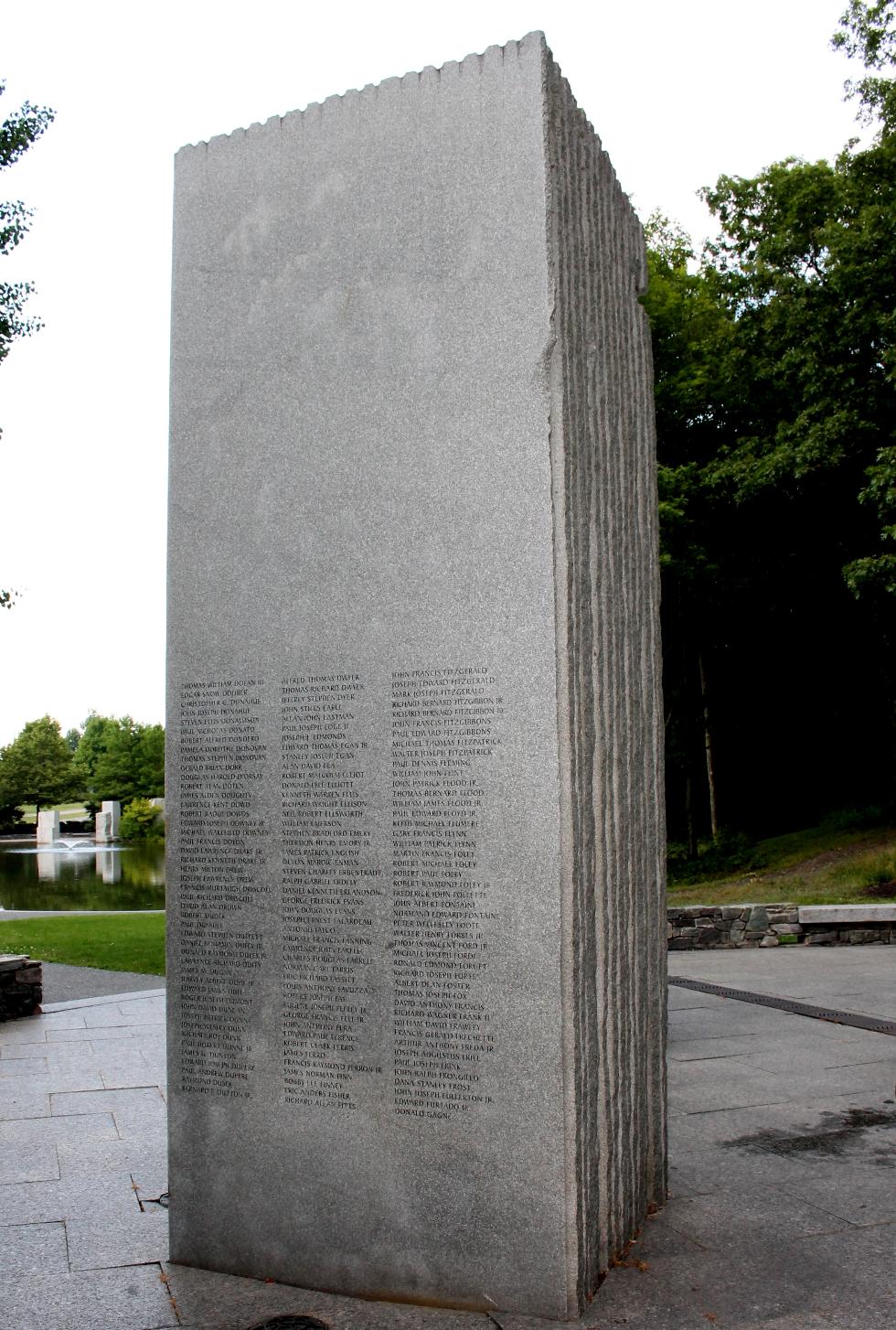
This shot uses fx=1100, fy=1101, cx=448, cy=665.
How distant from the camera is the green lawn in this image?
11.9m

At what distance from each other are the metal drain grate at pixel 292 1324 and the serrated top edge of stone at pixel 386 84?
4.27 m

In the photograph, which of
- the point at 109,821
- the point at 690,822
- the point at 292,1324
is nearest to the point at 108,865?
the point at 690,822

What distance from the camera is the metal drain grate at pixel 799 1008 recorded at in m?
7.73

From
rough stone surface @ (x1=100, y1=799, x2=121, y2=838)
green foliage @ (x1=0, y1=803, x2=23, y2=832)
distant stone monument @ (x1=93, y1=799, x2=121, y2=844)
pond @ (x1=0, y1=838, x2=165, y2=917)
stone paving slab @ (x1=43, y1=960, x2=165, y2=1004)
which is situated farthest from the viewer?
green foliage @ (x1=0, y1=803, x2=23, y2=832)

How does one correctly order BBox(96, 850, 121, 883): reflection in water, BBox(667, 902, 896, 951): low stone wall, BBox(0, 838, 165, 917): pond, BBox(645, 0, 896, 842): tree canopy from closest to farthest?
BBox(667, 902, 896, 951): low stone wall → BBox(645, 0, 896, 842): tree canopy → BBox(0, 838, 165, 917): pond → BBox(96, 850, 121, 883): reflection in water

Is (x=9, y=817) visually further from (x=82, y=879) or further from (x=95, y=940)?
(x=95, y=940)

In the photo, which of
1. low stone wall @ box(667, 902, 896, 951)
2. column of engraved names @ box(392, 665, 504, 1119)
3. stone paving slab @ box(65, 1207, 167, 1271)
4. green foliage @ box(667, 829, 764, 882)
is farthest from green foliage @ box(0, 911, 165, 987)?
green foliage @ box(667, 829, 764, 882)

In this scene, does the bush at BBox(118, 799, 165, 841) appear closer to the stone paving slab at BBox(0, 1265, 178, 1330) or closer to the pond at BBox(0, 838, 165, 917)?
the pond at BBox(0, 838, 165, 917)

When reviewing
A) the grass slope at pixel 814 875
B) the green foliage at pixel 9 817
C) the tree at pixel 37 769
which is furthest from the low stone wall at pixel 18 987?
the tree at pixel 37 769

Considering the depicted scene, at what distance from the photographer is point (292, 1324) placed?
140 inches

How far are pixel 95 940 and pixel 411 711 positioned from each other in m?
11.2

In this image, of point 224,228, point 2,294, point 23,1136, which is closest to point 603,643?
point 224,228

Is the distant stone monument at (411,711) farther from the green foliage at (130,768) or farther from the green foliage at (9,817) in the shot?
the green foliage at (9,817)

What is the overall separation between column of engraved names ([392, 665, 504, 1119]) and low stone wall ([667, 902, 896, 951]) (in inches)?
349
